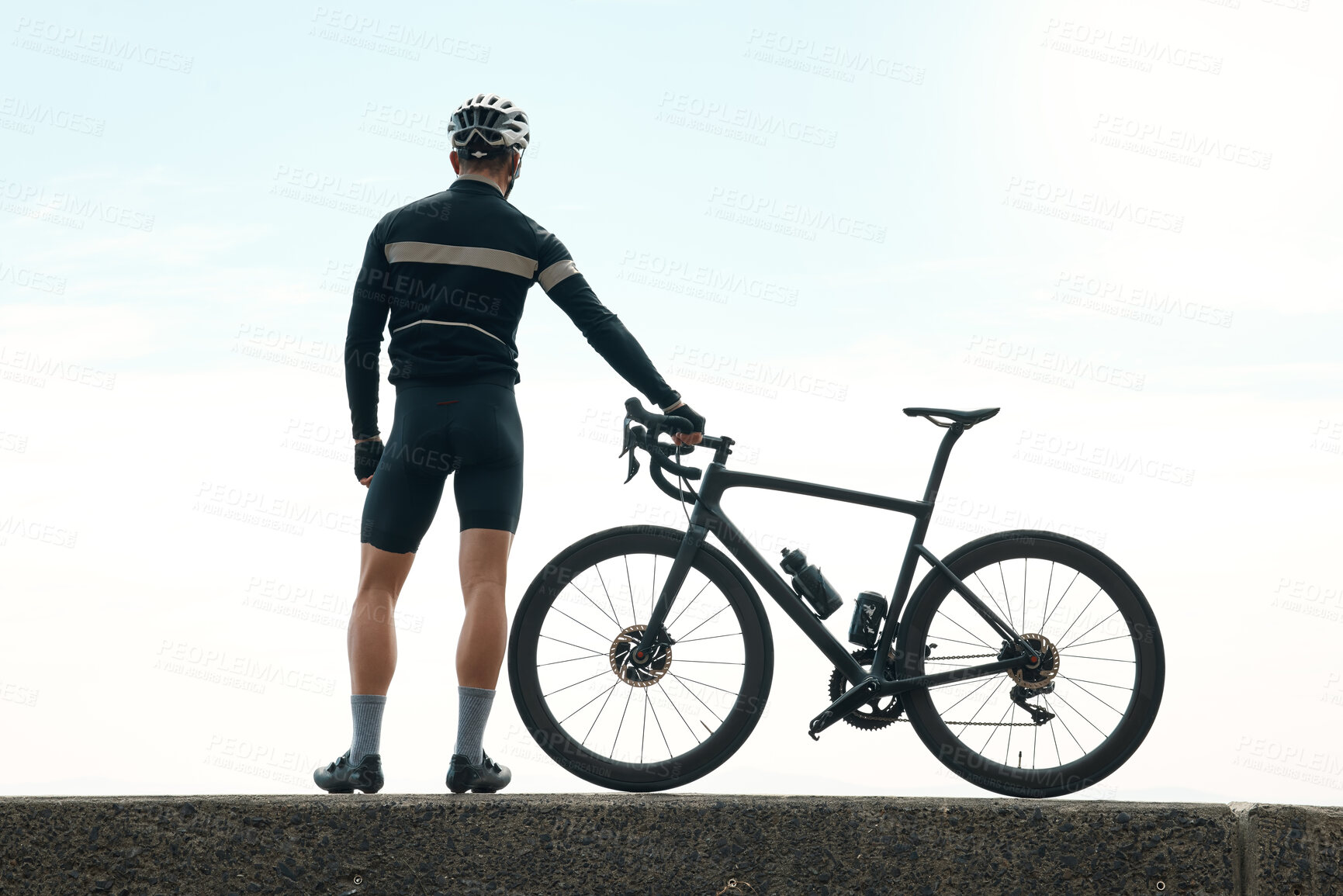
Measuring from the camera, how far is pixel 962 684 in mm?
4156

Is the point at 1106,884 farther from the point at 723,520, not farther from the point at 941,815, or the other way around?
the point at 723,520

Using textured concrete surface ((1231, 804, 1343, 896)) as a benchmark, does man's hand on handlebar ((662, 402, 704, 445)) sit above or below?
above

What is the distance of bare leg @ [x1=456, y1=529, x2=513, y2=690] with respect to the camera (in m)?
4.01

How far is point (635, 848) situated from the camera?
11.1ft

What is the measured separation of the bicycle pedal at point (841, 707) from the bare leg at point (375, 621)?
5.02 ft

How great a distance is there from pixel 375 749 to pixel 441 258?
1.79m

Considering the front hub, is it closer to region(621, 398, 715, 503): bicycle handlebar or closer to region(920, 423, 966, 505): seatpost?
region(621, 398, 715, 503): bicycle handlebar

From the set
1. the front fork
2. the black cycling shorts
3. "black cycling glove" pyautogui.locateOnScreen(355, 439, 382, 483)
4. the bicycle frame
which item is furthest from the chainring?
"black cycling glove" pyautogui.locateOnScreen(355, 439, 382, 483)

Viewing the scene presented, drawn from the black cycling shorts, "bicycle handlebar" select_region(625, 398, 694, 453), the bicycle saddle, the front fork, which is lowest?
the front fork

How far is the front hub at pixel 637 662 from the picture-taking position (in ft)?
13.1

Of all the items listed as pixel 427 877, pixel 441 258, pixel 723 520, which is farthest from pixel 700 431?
pixel 427 877

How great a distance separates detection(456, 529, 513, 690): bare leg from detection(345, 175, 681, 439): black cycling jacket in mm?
593

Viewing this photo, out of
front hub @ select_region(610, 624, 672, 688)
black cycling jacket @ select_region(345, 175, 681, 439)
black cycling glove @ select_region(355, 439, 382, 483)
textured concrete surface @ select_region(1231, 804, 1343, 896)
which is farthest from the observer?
black cycling glove @ select_region(355, 439, 382, 483)

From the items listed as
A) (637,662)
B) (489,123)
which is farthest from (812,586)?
(489,123)
